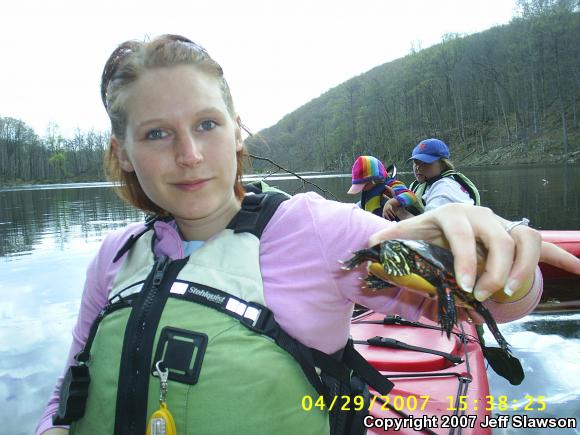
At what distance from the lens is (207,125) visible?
181 centimetres

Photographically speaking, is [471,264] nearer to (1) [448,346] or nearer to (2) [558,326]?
(1) [448,346]

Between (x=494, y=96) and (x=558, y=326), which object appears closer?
(x=558, y=326)

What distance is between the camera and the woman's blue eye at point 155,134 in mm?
1767

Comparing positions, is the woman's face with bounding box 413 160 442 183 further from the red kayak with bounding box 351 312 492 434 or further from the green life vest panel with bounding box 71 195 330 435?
the green life vest panel with bounding box 71 195 330 435

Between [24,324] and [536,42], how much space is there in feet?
257

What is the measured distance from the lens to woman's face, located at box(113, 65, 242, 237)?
1.73 metres

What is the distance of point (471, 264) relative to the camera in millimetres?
1050

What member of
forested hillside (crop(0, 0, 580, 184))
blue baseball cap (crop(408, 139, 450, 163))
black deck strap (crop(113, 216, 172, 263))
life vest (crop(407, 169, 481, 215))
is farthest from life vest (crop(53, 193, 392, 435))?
forested hillside (crop(0, 0, 580, 184))

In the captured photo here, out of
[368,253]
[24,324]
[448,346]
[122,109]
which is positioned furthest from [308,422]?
[24,324]

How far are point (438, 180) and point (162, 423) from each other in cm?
600

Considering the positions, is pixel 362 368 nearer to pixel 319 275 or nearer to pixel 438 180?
pixel 319 275

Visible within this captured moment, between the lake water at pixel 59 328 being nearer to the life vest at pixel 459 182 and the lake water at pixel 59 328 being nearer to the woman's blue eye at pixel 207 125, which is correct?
the life vest at pixel 459 182

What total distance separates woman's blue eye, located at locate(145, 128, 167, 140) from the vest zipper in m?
0.62

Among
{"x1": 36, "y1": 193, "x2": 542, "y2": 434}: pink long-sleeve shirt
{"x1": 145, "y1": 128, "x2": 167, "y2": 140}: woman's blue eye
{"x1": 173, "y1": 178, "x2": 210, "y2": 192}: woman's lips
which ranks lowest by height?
{"x1": 36, "y1": 193, "x2": 542, "y2": 434}: pink long-sleeve shirt
